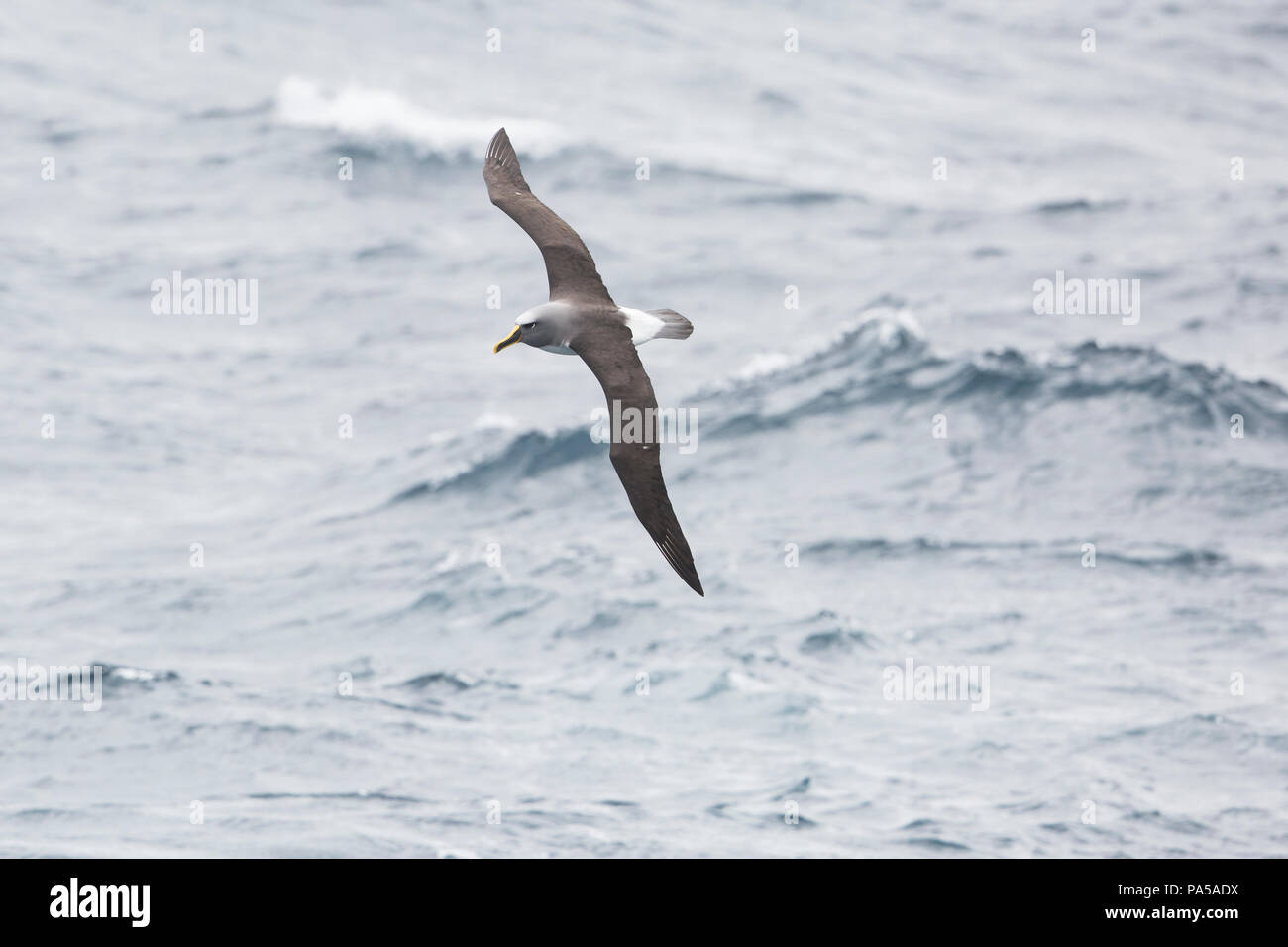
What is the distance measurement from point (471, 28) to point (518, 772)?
35.1 m

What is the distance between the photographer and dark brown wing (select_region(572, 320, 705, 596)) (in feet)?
45.9

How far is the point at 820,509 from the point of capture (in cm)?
2903

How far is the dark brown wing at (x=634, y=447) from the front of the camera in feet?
45.9

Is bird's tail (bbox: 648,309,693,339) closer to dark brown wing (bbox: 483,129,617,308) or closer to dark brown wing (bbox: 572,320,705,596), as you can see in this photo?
dark brown wing (bbox: 572,320,705,596)

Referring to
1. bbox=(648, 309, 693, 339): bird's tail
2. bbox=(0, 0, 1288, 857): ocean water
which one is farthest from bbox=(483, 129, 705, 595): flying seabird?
bbox=(0, 0, 1288, 857): ocean water

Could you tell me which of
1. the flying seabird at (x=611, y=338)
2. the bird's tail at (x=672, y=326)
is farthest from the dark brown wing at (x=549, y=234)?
the bird's tail at (x=672, y=326)

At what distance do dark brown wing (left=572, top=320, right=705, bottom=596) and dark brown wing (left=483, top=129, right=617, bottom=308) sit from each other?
41 cm

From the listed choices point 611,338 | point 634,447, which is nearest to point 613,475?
point 611,338

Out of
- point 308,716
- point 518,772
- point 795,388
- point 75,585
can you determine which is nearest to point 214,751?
point 308,716

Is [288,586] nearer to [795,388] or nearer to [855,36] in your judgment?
[795,388]

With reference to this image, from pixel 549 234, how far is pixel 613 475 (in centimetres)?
1306

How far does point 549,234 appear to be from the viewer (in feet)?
54.1

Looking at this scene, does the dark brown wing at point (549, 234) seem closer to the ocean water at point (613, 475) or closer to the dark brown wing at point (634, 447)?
the dark brown wing at point (634, 447)

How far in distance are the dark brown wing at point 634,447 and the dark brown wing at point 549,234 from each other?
0.41m
